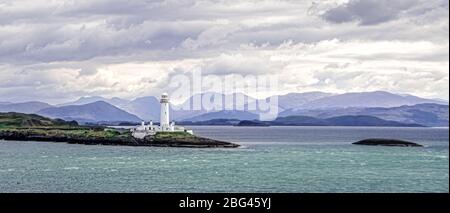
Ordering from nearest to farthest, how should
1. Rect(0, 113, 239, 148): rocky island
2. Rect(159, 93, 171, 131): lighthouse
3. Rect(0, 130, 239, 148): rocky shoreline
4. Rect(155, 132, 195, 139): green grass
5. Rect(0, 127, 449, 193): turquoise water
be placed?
Rect(0, 127, 449, 193): turquoise water
Rect(0, 130, 239, 148): rocky shoreline
Rect(0, 113, 239, 148): rocky island
Rect(155, 132, 195, 139): green grass
Rect(159, 93, 171, 131): lighthouse

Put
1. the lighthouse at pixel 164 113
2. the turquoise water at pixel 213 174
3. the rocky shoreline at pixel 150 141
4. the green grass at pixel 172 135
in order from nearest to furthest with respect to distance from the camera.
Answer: the turquoise water at pixel 213 174 < the rocky shoreline at pixel 150 141 < the green grass at pixel 172 135 < the lighthouse at pixel 164 113

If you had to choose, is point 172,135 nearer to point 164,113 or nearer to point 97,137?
point 164,113

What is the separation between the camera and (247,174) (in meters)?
70.5

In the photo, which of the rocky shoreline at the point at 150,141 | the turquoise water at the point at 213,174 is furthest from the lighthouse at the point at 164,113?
the turquoise water at the point at 213,174

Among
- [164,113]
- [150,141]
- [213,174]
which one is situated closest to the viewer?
[213,174]

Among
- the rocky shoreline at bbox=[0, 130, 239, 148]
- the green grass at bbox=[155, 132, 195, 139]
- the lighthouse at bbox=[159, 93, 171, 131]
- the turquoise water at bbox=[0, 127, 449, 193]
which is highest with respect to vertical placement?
the lighthouse at bbox=[159, 93, 171, 131]

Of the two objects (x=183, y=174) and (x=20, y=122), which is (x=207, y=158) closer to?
(x=183, y=174)

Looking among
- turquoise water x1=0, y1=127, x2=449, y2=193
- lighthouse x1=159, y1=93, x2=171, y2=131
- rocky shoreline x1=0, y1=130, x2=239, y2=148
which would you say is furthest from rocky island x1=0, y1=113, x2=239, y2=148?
turquoise water x1=0, y1=127, x2=449, y2=193

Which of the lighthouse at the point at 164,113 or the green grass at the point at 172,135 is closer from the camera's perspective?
the green grass at the point at 172,135

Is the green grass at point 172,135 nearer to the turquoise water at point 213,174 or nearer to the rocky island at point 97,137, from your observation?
the rocky island at point 97,137

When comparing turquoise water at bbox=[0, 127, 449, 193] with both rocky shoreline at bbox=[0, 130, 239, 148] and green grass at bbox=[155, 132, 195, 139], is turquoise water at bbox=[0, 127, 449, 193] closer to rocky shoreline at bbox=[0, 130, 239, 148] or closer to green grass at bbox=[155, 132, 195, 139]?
rocky shoreline at bbox=[0, 130, 239, 148]

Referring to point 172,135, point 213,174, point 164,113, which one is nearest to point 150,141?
point 172,135
